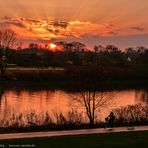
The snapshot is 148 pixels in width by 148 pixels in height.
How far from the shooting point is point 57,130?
20109 millimetres

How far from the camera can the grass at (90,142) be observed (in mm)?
14302

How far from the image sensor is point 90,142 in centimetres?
1503

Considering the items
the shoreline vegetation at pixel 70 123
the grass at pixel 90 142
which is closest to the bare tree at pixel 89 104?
the shoreline vegetation at pixel 70 123

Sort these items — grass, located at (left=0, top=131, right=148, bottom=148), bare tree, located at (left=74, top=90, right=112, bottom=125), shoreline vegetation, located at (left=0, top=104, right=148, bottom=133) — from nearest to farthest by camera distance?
grass, located at (left=0, top=131, right=148, bottom=148) → shoreline vegetation, located at (left=0, top=104, right=148, bottom=133) → bare tree, located at (left=74, top=90, right=112, bottom=125)

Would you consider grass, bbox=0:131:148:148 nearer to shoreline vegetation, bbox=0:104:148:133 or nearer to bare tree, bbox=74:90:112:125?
shoreline vegetation, bbox=0:104:148:133

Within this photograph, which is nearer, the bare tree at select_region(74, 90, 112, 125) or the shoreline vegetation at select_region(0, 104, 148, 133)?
the shoreline vegetation at select_region(0, 104, 148, 133)

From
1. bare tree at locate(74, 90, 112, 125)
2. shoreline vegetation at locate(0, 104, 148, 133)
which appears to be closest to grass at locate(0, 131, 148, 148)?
shoreline vegetation at locate(0, 104, 148, 133)

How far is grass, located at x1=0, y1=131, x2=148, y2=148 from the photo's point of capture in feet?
46.9

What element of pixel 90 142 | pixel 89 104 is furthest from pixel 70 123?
pixel 90 142

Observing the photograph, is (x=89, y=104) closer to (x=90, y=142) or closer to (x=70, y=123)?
(x=70, y=123)

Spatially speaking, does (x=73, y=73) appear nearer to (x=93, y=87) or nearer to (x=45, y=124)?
(x=93, y=87)

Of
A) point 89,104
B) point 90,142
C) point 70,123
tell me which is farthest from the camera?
point 89,104

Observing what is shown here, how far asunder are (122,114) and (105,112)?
216 inches

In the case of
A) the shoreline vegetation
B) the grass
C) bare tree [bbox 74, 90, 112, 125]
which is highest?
bare tree [bbox 74, 90, 112, 125]
